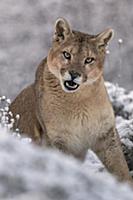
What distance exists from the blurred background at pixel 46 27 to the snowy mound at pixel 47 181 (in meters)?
11.1

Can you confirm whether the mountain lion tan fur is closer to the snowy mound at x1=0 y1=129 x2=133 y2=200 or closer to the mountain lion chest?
the mountain lion chest

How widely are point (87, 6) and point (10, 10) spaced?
1.46 metres

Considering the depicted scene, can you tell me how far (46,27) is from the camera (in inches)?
567

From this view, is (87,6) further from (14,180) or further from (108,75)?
(14,180)

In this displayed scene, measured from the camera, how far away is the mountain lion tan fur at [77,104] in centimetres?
640

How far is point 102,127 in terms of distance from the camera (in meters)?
6.59

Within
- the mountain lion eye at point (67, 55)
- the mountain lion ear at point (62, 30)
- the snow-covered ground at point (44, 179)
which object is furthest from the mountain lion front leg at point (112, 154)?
the snow-covered ground at point (44, 179)

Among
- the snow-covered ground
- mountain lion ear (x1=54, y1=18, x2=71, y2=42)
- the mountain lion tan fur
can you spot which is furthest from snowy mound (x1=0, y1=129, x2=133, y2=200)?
mountain lion ear (x1=54, y1=18, x2=71, y2=42)

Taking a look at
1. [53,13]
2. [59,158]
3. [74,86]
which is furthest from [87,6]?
[59,158]

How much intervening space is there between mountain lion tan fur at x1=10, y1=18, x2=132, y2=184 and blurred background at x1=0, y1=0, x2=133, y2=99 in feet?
21.9

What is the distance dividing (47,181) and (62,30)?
450 cm

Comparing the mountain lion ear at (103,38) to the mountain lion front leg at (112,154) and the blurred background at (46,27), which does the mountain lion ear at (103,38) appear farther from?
the blurred background at (46,27)

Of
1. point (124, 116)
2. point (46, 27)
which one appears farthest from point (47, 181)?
point (46, 27)

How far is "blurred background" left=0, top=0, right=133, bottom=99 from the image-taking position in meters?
13.7
